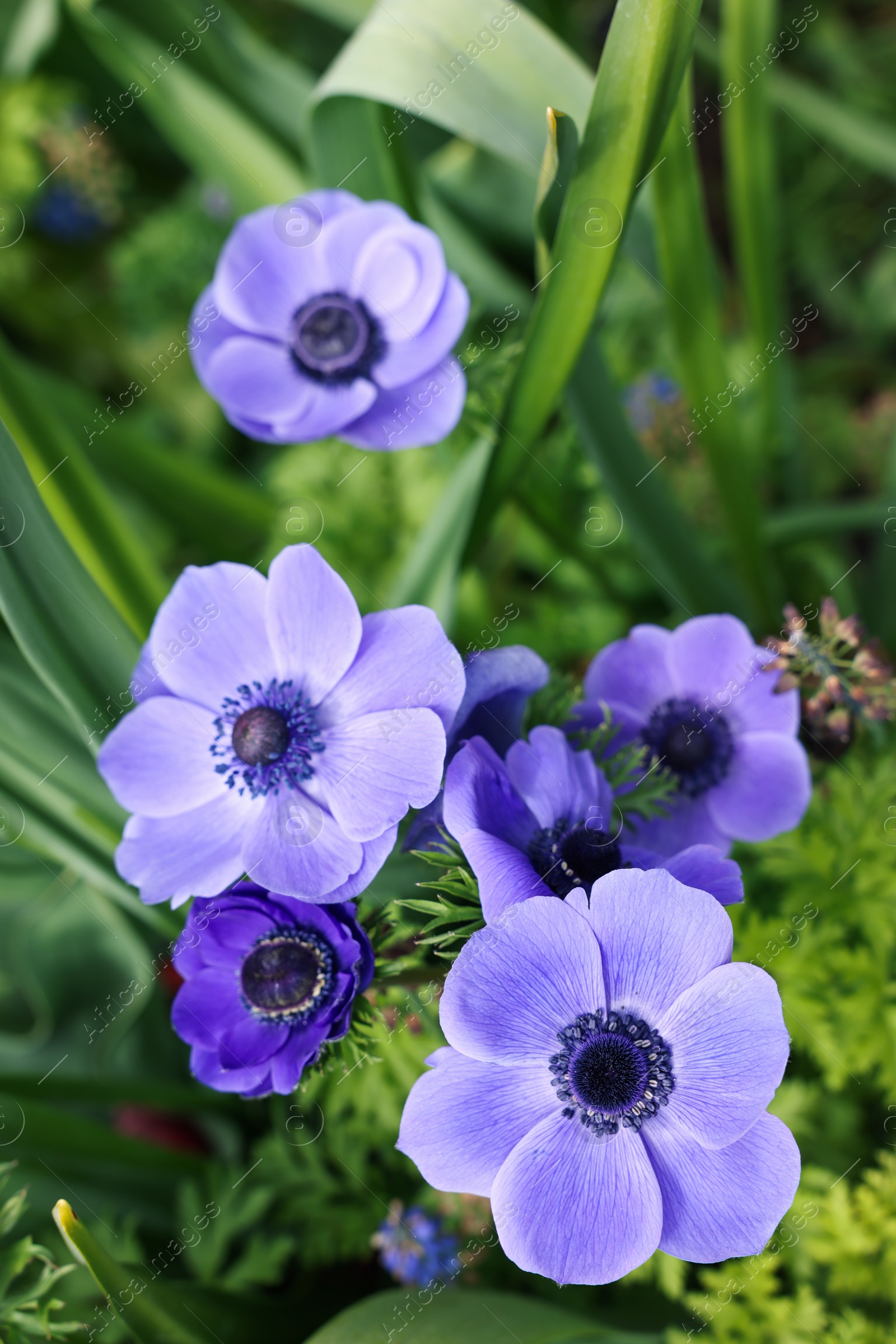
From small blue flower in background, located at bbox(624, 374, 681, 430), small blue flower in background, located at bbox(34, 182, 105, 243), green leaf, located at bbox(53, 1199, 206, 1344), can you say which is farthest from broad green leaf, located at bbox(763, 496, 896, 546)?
small blue flower in background, located at bbox(34, 182, 105, 243)

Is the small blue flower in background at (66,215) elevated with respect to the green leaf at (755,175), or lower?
elevated

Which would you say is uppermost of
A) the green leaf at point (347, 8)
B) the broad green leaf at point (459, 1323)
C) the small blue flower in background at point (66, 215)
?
the small blue flower in background at point (66, 215)

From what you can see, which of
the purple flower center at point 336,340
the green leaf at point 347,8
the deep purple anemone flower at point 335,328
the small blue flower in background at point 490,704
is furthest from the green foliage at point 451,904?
the green leaf at point 347,8

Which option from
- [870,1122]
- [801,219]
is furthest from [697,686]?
[801,219]

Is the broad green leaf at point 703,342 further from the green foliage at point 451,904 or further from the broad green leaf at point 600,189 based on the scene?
the green foliage at point 451,904

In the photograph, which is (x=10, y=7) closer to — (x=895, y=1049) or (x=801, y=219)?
(x=801, y=219)

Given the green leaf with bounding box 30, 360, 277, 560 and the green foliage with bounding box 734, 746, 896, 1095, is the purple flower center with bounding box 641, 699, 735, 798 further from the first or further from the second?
the green leaf with bounding box 30, 360, 277, 560

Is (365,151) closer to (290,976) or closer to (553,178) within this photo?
(553,178)

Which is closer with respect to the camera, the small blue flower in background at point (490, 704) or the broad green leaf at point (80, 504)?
the small blue flower in background at point (490, 704)
